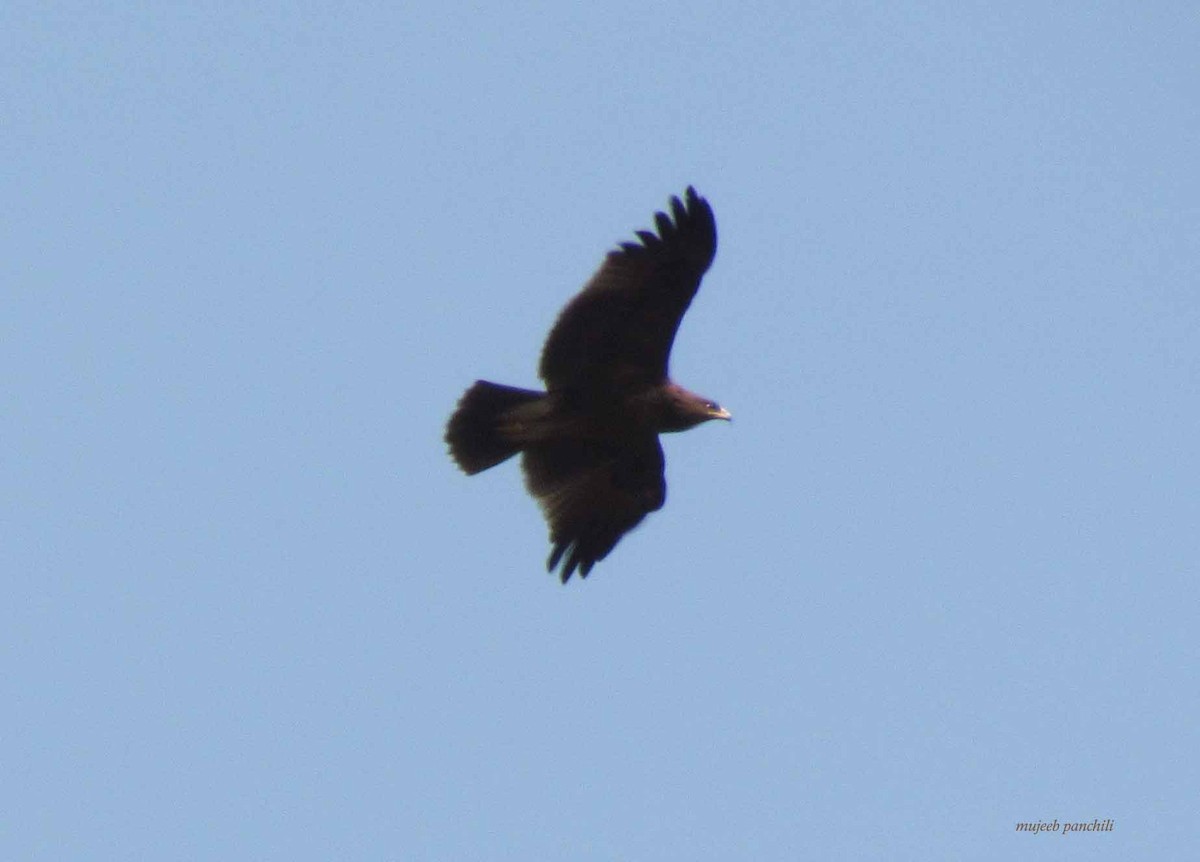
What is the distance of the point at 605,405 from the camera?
20625mm

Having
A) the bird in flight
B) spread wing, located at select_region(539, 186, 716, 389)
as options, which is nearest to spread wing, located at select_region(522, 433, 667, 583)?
the bird in flight

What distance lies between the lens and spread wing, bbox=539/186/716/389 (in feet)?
66.4

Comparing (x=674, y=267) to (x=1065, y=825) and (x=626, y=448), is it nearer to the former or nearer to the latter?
(x=626, y=448)

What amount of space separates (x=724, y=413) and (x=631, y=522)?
0.98 meters

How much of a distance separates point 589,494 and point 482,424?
817 millimetres

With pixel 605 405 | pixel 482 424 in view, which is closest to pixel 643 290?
pixel 605 405

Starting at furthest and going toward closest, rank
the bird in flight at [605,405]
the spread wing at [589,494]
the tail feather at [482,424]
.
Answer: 1. the spread wing at [589,494]
2. the tail feather at [482,424]
3. the bird in flight at [605,405]

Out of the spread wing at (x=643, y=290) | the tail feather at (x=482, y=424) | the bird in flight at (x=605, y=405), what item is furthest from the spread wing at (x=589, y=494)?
the spread wing at (x=643, y=290)

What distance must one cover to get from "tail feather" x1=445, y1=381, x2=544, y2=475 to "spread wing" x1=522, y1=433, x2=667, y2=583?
0.38 metres

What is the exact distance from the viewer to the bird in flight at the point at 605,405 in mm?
20234

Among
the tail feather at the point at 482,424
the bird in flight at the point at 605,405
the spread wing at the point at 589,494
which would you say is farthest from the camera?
the spread wing at the point at 589,494

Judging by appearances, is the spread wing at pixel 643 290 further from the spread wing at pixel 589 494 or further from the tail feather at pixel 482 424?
the spread wing at pixel 589 494

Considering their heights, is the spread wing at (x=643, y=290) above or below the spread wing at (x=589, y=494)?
above

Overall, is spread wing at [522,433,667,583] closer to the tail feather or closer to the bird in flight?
the bird in flight
